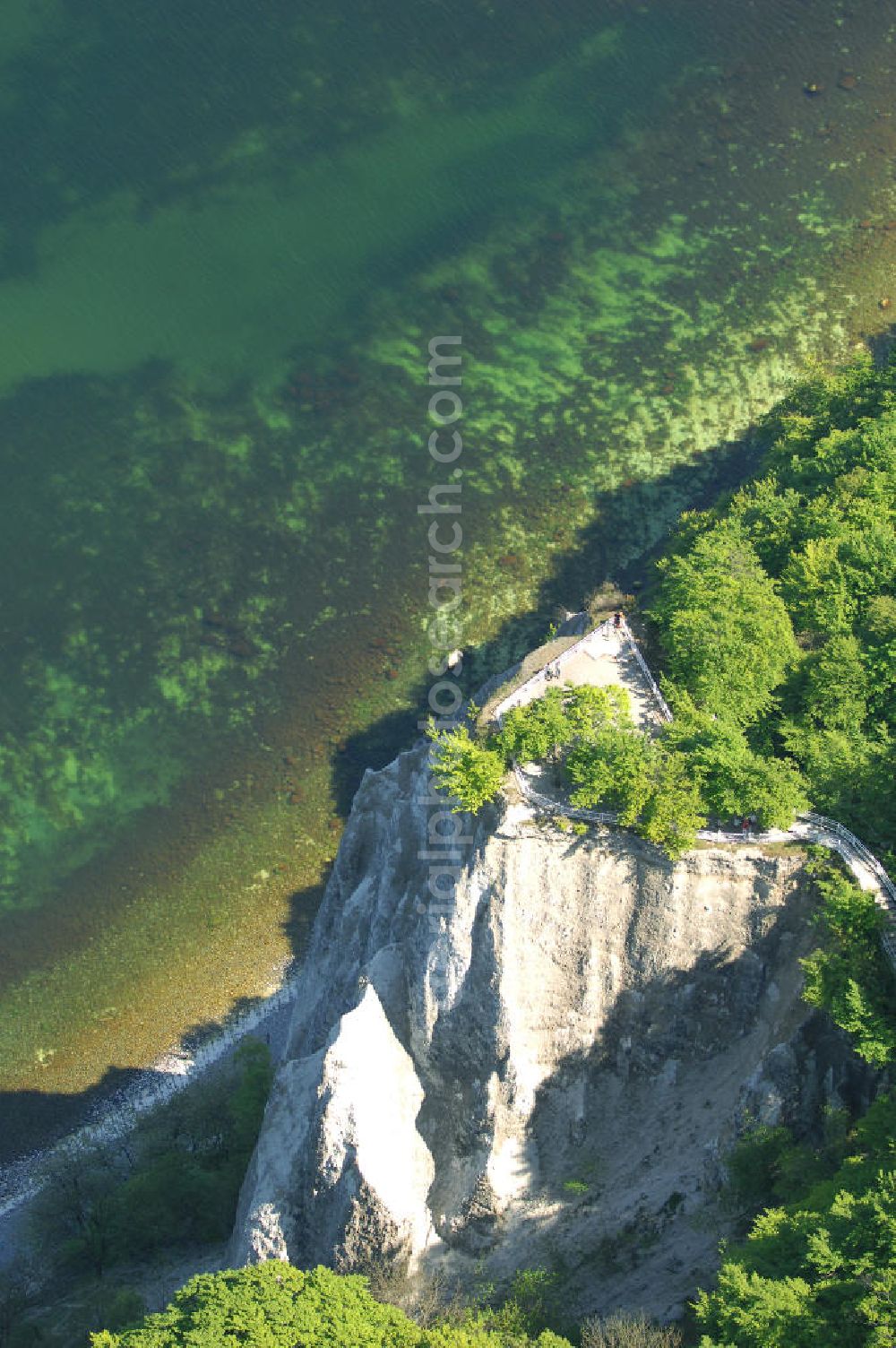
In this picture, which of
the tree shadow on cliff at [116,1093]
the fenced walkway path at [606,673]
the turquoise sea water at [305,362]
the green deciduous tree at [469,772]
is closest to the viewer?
the green deciduous tree at [469,772]

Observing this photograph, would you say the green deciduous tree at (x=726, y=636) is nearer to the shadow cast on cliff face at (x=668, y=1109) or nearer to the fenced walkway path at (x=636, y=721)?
the fenced walkway path at (x=636, y=721)

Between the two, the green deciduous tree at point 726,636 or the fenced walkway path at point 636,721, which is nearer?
the fenced walkway path at point 636,721

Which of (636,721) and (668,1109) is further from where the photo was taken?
(636,721)

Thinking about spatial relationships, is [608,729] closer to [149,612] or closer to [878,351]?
[149,612]

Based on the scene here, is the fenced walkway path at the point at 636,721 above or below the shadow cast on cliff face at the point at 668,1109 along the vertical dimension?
above

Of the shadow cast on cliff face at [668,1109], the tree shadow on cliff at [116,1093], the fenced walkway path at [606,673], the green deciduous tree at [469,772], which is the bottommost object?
the shadow cast on cliff face at [668,1109]

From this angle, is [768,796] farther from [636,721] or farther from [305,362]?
[305,362]

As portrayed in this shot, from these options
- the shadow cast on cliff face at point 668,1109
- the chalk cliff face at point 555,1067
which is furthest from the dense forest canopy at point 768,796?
the chalk cliff face at point 555,1067

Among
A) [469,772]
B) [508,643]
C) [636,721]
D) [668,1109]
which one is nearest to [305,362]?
[508,643]
